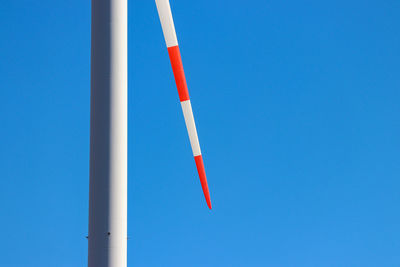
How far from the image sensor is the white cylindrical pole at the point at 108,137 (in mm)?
12539

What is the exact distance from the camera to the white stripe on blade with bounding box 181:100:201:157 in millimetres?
17609

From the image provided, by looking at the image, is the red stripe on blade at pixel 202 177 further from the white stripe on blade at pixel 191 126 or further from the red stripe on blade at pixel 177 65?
the red stripe on blade at pixel 177 65

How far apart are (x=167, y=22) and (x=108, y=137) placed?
5194mm

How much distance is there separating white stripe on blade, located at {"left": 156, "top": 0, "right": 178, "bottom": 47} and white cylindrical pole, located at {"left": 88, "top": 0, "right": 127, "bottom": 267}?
239 cm

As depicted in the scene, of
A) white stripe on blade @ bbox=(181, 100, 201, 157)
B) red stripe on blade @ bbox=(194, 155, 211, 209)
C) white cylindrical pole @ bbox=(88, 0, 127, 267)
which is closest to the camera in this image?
white cylindrical pole @ bbox=(88, 0, 127, 267)

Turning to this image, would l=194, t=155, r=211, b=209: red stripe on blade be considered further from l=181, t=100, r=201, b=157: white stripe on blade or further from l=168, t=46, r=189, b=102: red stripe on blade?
l=168, t=46, r=189, b=102: red stripe on blade

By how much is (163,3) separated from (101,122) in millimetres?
5233

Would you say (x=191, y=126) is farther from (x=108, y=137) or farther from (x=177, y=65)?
(x=108, y=137)

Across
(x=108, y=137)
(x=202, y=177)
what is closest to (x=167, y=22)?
(x=108, y=137)

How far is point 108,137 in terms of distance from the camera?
42.8ft

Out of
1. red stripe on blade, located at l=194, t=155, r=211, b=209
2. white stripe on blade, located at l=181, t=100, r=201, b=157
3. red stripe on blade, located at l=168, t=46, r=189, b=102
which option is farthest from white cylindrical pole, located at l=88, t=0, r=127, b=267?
red stripe on blade, located at l=194, t=155, r=211, b=209

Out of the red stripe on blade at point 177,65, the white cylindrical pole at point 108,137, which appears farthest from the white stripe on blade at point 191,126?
the white cylindrical pole at point 108,137

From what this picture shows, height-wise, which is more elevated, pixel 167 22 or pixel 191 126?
pixel 167 22

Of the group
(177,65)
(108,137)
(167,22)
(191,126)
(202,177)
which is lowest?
(108,137)
